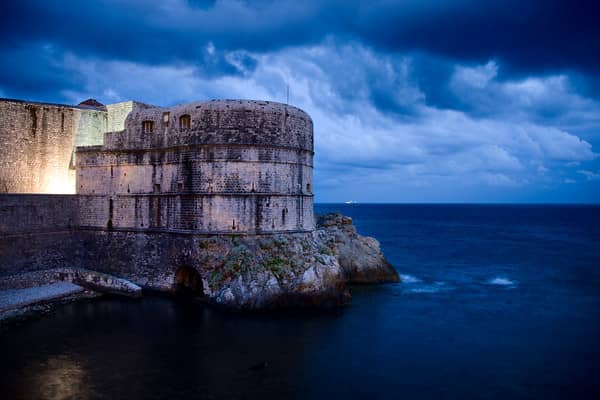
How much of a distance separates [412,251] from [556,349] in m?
28.7

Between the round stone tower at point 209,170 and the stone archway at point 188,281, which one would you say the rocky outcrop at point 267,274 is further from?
the stone archway at point 188,281

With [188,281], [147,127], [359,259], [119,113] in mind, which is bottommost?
[188,281]

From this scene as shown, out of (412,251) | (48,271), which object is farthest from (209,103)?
(412,251)

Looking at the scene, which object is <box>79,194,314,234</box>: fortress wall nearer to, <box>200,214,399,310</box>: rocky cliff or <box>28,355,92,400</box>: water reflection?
<box>200,214,399,310</box>: rocky cliff

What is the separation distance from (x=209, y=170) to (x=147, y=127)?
482 centimetres

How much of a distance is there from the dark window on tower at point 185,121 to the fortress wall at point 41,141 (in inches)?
308

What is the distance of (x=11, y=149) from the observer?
25.2m

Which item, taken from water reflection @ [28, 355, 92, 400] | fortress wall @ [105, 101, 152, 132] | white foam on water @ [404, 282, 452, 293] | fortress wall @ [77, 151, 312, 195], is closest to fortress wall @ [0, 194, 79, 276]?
fortress wall @ [77, 151, 312, 195]

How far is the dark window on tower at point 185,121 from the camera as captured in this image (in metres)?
23.1

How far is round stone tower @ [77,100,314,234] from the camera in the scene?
22.6 m

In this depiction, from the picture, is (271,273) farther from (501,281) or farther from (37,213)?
(501,281)

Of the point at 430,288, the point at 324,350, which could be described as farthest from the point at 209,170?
the point at 430,288

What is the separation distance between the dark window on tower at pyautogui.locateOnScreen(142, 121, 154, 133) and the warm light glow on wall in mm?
6421

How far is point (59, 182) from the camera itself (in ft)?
88.5
